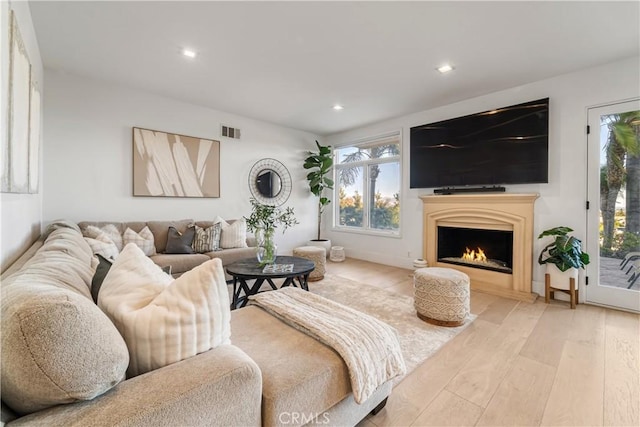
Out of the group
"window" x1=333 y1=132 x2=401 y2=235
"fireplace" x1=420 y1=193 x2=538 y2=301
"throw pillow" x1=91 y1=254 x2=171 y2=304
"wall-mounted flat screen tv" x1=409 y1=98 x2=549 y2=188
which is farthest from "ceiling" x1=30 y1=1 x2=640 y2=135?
"throw pillow" x1=91 y1=254 x2=171 y2=304

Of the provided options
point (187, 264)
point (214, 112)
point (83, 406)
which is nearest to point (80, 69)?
point (214, 112)

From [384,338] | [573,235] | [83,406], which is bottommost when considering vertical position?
[384,338]

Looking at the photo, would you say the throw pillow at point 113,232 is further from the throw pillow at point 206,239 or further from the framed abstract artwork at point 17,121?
the framed abstract artwork at point 17,121

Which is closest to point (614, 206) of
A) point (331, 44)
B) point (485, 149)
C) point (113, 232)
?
point (485, 149)

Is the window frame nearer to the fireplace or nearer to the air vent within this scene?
the fireplace

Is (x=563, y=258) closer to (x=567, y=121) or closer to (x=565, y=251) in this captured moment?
(x=565, y=251)

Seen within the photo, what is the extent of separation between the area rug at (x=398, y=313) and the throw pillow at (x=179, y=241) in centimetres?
170

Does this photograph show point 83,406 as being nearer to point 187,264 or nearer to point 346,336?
point 346,336

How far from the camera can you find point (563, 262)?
2.87 m

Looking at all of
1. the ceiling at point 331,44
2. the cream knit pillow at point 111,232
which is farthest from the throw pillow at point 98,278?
the cream knit pillow at point 111,232

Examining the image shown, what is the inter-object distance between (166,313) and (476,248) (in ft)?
13.6

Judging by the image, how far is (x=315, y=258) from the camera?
12.7 ft

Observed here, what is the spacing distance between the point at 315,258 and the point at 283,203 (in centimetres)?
177

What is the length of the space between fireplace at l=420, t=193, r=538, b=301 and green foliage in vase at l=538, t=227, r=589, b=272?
0.27m
